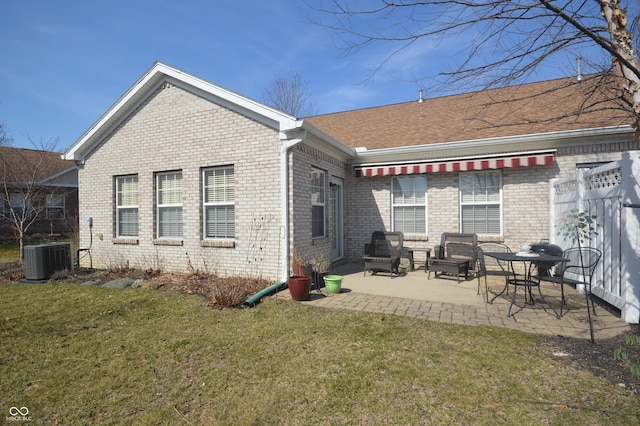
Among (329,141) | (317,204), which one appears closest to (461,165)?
(329,141)

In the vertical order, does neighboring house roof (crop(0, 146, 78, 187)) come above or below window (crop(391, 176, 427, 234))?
above

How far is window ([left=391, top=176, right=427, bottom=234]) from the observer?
10.5 meters

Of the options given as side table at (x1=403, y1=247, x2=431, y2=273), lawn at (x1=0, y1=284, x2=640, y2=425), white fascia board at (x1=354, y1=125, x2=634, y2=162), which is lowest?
lawn at (x1=0, y1=284, x2=640, y2=425)

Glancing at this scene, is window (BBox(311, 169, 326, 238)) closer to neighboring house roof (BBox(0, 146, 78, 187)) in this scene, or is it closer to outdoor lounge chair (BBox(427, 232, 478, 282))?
outdoor lounge chair (BBox(427, 232, 478, 282))

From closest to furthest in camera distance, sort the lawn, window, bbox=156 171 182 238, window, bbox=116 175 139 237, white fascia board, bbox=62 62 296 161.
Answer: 1. the lawn
2. white fascia board, bbox=62 62 296 161
3. window, bbox=156 171 182 238
4. window, bbox=116 175 139 237

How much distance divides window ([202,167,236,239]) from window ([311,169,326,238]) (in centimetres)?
216

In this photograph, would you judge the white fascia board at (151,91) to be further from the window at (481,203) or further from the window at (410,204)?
the window at (481,203)

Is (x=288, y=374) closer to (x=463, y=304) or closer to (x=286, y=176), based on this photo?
(x=463, y=304)

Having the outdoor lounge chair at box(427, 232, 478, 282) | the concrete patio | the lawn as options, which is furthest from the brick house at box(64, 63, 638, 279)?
the lawn

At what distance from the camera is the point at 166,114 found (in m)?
9.34

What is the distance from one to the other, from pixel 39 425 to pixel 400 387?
3.36 meters

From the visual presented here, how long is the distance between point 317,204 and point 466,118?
466 centimetres

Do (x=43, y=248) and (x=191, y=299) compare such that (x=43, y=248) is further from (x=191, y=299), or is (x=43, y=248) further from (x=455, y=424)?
(x=455, y=424)

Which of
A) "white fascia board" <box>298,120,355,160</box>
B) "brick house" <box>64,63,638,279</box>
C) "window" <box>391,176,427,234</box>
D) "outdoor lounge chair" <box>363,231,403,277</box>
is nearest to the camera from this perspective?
"white fascia board" <box>298,120,355,160</box>
